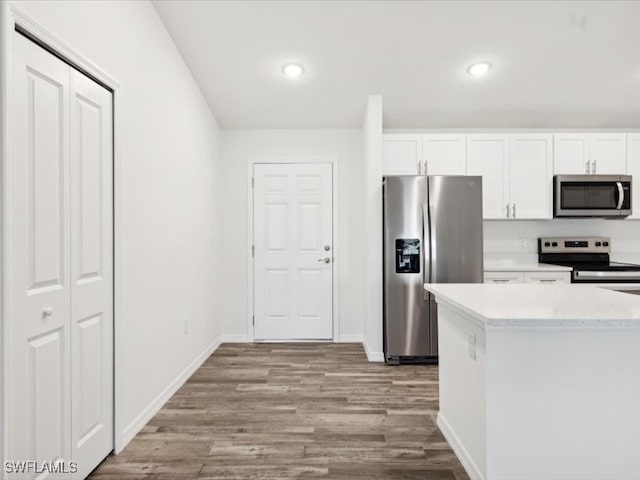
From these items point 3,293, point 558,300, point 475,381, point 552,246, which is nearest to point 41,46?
point 3,293

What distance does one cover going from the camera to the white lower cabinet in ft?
11.9

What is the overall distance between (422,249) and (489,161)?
4.00ft

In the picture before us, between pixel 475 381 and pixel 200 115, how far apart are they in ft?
10.3

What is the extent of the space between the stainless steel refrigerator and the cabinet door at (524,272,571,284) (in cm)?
59

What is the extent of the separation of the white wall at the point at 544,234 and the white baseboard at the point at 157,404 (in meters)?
3.14

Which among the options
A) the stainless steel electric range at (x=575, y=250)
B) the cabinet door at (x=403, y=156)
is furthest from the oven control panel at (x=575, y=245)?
the cabinet door at (x=403, y=156)

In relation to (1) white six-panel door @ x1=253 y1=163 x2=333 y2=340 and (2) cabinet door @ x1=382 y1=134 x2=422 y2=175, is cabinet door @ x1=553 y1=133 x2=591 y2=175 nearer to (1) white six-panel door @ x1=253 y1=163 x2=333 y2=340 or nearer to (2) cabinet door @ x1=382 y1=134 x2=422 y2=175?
(2) cabinet door @ x1=382 y1=134 x2=422 y2=175

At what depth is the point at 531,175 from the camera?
12.5 feet

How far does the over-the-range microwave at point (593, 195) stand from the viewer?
3.72 metres

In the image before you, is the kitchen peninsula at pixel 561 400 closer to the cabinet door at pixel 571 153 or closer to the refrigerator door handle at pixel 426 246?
the refrigerator door handle at pixel 426 246

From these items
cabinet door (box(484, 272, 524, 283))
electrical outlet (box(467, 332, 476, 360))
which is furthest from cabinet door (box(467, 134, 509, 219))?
electrical outlet (box(467, 332, 476, 360))

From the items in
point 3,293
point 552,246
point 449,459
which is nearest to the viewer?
point 3,293

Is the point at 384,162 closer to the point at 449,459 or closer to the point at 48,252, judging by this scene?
the point at 449,459

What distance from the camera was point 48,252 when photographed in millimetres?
1583
